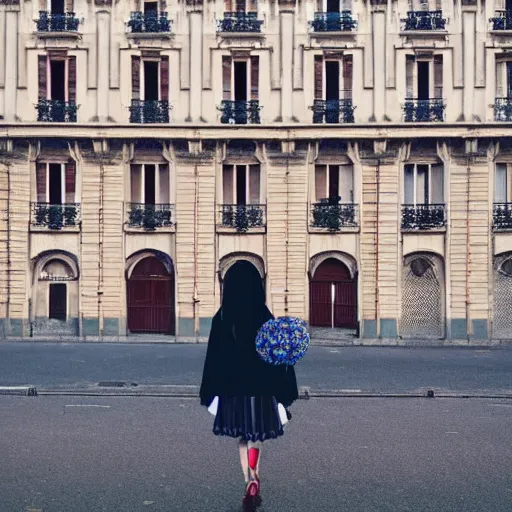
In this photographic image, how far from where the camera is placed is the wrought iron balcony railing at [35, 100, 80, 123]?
27766 mm

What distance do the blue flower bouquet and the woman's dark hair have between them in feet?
0.43

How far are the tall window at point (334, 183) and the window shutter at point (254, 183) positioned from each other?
193 cm

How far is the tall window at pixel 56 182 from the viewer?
92.0 feet

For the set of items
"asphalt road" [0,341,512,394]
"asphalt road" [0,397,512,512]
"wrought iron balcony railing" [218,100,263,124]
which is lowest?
"asphalt road" [0,341,512,394]

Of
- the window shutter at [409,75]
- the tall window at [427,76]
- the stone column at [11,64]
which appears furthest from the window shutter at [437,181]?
the stone column at [11,64]

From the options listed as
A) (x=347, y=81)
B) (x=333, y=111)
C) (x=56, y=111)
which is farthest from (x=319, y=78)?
(x=56, y=111)

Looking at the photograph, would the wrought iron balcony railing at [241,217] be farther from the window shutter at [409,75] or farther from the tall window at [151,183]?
the window shutter at [409,75]

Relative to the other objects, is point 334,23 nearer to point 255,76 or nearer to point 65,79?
point 255,76

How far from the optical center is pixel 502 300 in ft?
92.4

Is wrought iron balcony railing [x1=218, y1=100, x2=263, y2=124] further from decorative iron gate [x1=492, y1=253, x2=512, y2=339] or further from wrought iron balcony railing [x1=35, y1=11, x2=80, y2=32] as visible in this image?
decorative iron gate [x1=492, y1=253, x2=512, y2=339]

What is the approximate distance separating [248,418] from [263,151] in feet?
69.4

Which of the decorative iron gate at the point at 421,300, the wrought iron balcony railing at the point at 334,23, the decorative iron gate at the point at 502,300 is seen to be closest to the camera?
the wrought iron balcony railing at the point at 334,23

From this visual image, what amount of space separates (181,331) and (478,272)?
9.97 meters

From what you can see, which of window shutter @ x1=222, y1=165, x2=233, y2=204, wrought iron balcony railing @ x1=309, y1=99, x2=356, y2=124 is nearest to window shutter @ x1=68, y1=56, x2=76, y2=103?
window shutter @ x1=222, y1=165, x2=233, y2=204
